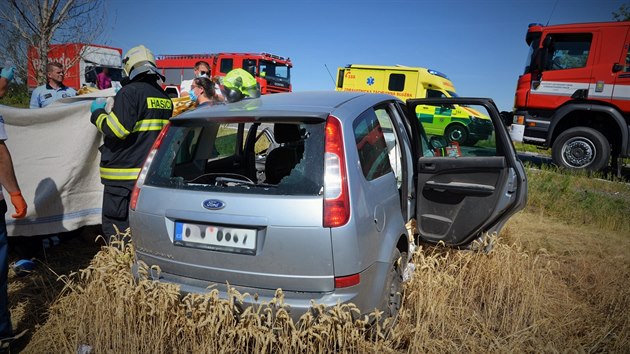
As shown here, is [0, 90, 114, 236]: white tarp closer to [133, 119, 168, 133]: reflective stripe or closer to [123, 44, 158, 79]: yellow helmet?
[123, 44, 158, 79]: yellow helmet

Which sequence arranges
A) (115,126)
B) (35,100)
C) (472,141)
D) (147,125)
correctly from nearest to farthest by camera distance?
(115,126) < (147,125) < (472,141) < (35,100)

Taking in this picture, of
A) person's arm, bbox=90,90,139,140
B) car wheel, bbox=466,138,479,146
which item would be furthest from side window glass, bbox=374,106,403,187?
person's arm, bbox=90,90,139,140

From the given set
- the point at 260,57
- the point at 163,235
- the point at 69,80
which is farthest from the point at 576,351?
Result: the point at 69,80

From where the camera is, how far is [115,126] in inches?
119

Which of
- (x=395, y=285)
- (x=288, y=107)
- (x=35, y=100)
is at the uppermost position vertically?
(x=288, y=107)

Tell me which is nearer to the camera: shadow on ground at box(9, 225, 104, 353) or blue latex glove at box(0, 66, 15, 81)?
blue latex glove at box(0, 66, 15, 81)

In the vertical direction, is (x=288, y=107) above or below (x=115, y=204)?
above

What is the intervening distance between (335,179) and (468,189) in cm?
156

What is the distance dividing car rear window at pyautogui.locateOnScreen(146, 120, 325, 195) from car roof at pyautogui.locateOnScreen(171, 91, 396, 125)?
6cm

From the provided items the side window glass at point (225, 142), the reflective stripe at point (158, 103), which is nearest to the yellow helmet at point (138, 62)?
the reflective stripe at point (158, 103)

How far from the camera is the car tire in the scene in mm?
8891

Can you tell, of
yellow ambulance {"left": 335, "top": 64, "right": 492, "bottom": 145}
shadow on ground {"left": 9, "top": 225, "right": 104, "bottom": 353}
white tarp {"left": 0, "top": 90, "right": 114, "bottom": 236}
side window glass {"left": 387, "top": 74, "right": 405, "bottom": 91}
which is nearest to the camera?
shadow on ground {"left": 9, "top": 225, "right": 104, "bottom": 353}

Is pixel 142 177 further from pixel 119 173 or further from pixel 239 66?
pixel 239 66

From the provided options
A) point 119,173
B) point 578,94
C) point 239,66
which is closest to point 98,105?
point 119,173
